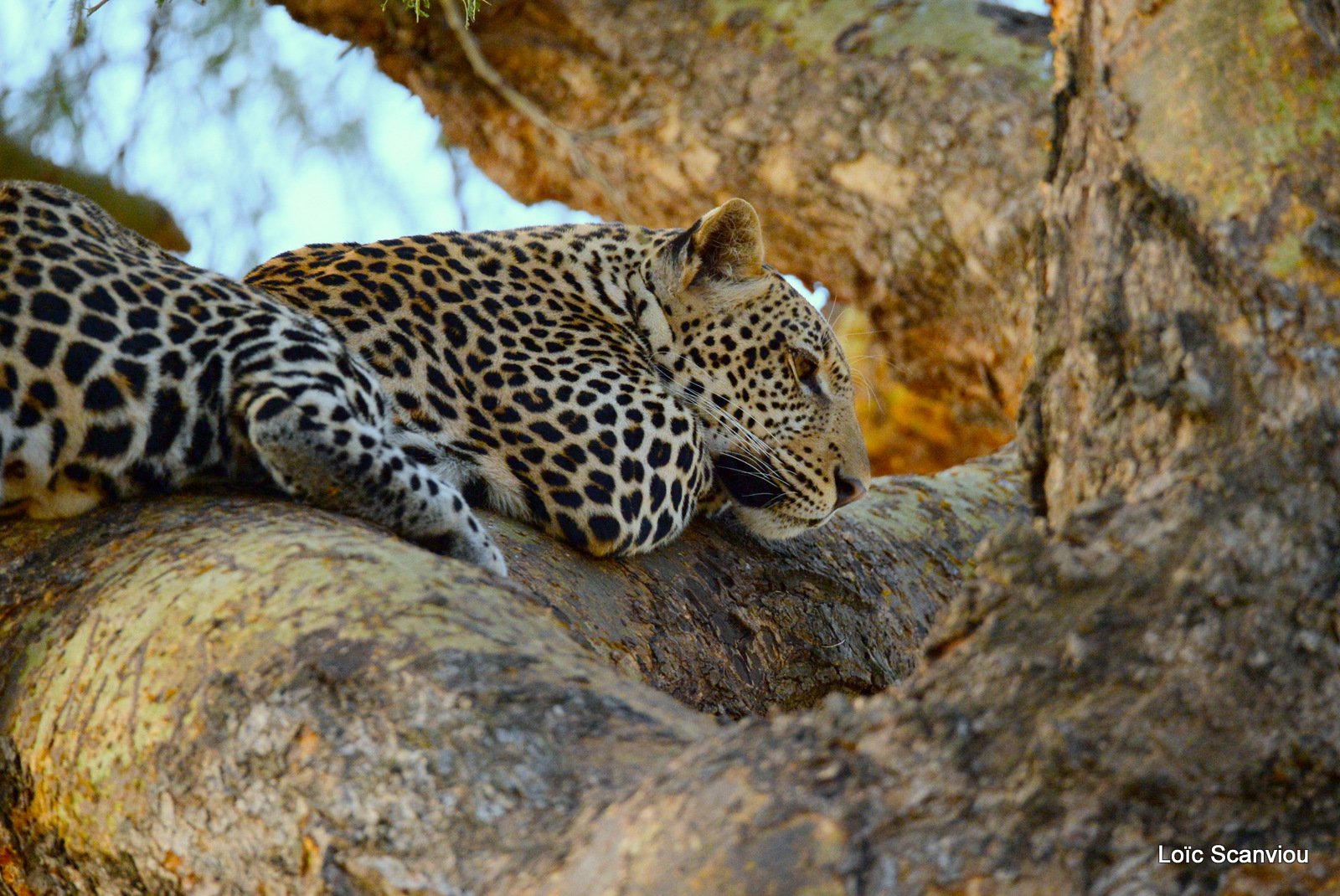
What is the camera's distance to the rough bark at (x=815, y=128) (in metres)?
6.92

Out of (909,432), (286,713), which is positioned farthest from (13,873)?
(909,432)

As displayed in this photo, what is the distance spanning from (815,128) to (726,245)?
269 cm

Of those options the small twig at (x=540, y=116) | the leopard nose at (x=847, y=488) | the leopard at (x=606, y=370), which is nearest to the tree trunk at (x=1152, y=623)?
the leopard at (x=606, y=370)

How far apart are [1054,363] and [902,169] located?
16.4 feet

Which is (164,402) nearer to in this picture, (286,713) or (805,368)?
(286,713)

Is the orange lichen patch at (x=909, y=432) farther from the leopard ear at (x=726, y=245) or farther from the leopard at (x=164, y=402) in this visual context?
the leopard at (x=164, y=402)

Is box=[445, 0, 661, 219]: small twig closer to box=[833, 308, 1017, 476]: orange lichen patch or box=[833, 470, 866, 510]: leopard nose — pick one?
box=[833, 308, 1017, 476]: orange lichen patch

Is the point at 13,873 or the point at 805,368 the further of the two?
the point at 805,368

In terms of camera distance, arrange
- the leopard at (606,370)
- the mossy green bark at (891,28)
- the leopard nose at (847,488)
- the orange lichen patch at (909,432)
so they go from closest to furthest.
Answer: the leopard at (606,370), the leopard nose at (847,488), the mossy green bark at (891,28), the orange lichen patch at (909,432)

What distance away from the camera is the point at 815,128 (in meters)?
7.24

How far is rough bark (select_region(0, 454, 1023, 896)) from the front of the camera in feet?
6.70

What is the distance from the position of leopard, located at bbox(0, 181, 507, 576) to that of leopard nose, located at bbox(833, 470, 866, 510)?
179cm

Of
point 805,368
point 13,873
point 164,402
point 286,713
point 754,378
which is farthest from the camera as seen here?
point 805,368

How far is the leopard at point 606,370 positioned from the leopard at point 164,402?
0.56 m
